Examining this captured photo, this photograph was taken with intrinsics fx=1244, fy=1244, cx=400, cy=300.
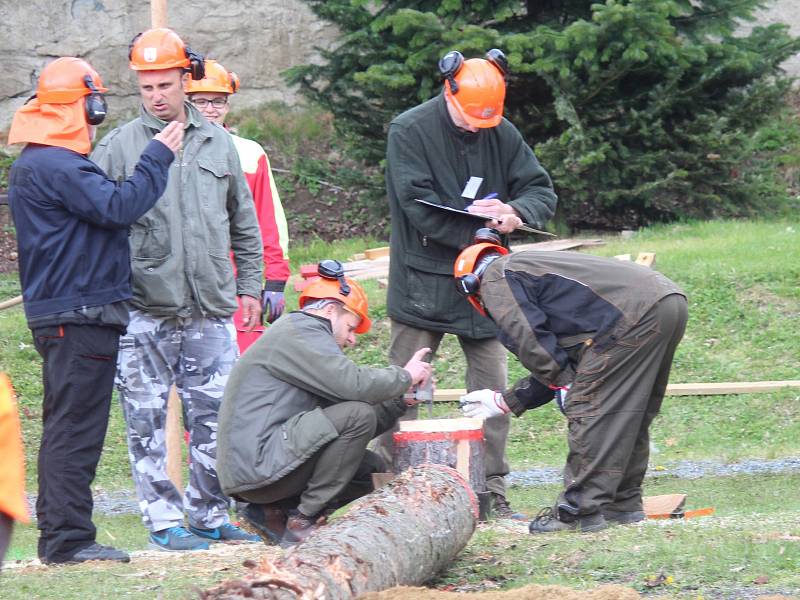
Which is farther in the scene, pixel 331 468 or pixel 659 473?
pixel 659 473

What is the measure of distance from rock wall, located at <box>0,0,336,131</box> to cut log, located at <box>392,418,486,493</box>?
12.4 metres

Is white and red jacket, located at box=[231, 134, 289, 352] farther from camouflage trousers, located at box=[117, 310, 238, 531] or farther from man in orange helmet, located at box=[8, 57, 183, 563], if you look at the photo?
man in orange helmet, located at box=[8, 57, 183, 563]

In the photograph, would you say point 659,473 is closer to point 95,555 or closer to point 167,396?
point 167,396

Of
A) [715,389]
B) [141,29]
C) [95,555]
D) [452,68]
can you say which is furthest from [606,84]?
[95,555]

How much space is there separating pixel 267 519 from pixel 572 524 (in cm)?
153

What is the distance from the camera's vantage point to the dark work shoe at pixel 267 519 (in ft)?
20.4

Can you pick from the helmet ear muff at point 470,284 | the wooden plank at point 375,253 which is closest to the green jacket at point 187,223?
the helmet ear muff at point 470,284

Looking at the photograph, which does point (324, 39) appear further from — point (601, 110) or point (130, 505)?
point (130, 505)

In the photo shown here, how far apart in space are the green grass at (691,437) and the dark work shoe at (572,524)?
0.10 metres

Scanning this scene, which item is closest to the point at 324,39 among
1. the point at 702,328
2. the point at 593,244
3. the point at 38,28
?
the point at 38,28

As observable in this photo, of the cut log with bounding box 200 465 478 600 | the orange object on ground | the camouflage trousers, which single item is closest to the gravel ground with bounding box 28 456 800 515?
the camouflage trousers

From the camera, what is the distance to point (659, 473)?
8.81 m

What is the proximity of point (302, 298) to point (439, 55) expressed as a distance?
25.3 feet

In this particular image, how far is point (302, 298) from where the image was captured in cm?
620
